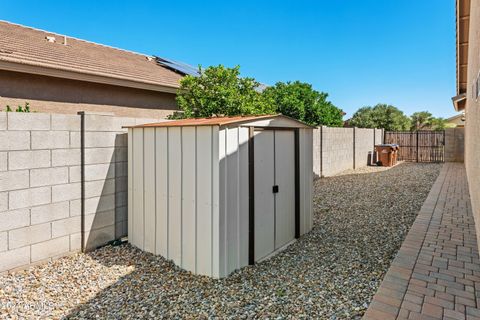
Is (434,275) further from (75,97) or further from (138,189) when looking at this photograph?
(75,97)

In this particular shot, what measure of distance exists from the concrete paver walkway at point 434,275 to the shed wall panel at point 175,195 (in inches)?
89.3

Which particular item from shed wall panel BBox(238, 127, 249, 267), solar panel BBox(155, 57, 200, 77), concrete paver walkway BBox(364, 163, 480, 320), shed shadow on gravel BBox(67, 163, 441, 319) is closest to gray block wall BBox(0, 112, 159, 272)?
shed shadow on gravel BBox(67, 163, 441, 319)

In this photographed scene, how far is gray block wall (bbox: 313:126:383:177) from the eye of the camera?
11.4m

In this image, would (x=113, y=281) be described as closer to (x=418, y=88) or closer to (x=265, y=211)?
(x=265, y=211)

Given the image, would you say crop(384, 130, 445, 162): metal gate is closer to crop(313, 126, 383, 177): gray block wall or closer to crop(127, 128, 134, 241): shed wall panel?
crop(313, 126, 383, 177): gray block wall

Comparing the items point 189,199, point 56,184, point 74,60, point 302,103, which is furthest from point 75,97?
Answer: point 302,103

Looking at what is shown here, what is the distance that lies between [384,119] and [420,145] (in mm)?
10855

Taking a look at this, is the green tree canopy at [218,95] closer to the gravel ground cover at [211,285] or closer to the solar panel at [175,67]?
the gravel ground cover at [211,285]

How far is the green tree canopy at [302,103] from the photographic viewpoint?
45.0ft

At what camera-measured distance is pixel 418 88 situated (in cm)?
2988

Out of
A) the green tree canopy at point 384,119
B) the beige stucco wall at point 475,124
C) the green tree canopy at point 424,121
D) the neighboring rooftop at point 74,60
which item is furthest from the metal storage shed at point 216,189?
the green tree canopy at point 424,121

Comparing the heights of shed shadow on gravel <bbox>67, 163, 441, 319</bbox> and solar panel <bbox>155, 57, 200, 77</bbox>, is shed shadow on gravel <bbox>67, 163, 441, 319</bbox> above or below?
below

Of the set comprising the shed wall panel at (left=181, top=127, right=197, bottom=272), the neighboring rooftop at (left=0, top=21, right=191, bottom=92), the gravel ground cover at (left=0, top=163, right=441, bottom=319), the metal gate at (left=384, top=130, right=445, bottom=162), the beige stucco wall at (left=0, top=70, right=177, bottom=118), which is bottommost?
the gravel ground cover at (left=0, top=163, right=441, bottom=319)

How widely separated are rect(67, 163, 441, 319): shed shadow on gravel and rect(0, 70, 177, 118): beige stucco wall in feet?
15.2
